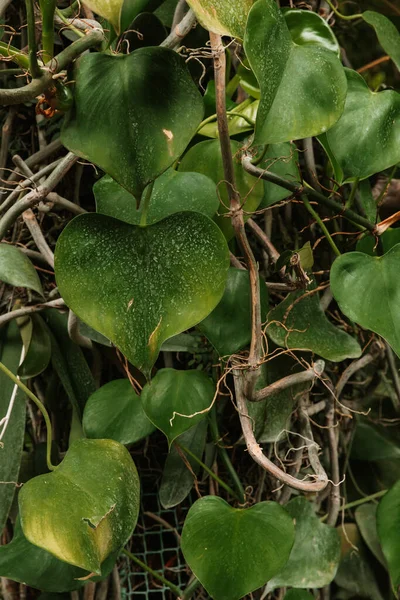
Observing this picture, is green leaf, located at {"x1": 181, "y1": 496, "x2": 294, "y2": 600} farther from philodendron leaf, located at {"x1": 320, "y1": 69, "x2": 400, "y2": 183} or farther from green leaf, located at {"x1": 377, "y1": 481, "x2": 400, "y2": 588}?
philodendron leaf, located at {"x1": 320, "y1": 69, "x2": 400, "y2": 183}

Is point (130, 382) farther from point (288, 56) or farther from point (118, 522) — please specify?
point (288, 56)


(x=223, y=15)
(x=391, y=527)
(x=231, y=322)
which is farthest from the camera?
(x=391, y=527)

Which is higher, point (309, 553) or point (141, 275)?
point (141, 275)

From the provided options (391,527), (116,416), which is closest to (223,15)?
(116,416)

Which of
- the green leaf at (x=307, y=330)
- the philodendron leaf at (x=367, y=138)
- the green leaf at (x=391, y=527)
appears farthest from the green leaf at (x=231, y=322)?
the green leaf at (x=391, y=527)

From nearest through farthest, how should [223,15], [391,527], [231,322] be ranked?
[223,15] → [231,322] → [391,527]

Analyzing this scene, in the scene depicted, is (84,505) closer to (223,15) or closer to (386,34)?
(223,15)

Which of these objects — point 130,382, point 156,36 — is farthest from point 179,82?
point 130,382

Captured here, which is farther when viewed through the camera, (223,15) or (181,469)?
(181,469)
